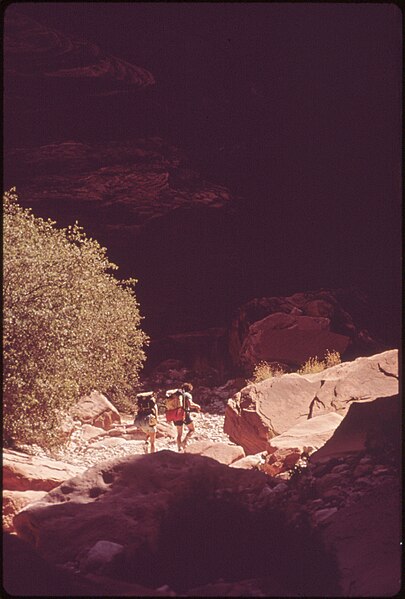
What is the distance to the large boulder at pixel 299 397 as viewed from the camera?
43.7 ft

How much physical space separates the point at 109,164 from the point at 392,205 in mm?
13528

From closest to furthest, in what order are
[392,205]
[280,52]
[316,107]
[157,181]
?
[280,52] < [316,107] < [157,181] < [392,205]

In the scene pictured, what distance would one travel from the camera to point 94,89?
19.1m

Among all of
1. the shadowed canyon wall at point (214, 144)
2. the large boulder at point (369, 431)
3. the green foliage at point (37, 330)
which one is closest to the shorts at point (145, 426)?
the green foliage at point (37, 330)

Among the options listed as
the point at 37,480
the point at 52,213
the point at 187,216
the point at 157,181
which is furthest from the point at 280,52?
the point at 37,480

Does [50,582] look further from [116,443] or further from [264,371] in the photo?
[264,371]

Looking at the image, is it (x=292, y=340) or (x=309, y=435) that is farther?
(x=292, y=340)

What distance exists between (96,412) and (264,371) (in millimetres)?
6890

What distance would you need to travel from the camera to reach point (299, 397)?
14102 mm

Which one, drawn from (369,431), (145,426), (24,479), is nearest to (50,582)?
(24,479)

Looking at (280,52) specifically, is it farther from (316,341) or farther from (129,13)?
(316,341)

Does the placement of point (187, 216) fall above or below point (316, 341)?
above

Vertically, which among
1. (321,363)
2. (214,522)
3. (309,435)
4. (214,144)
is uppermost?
(214,144)

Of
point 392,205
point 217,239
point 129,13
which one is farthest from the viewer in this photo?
point 217,239
